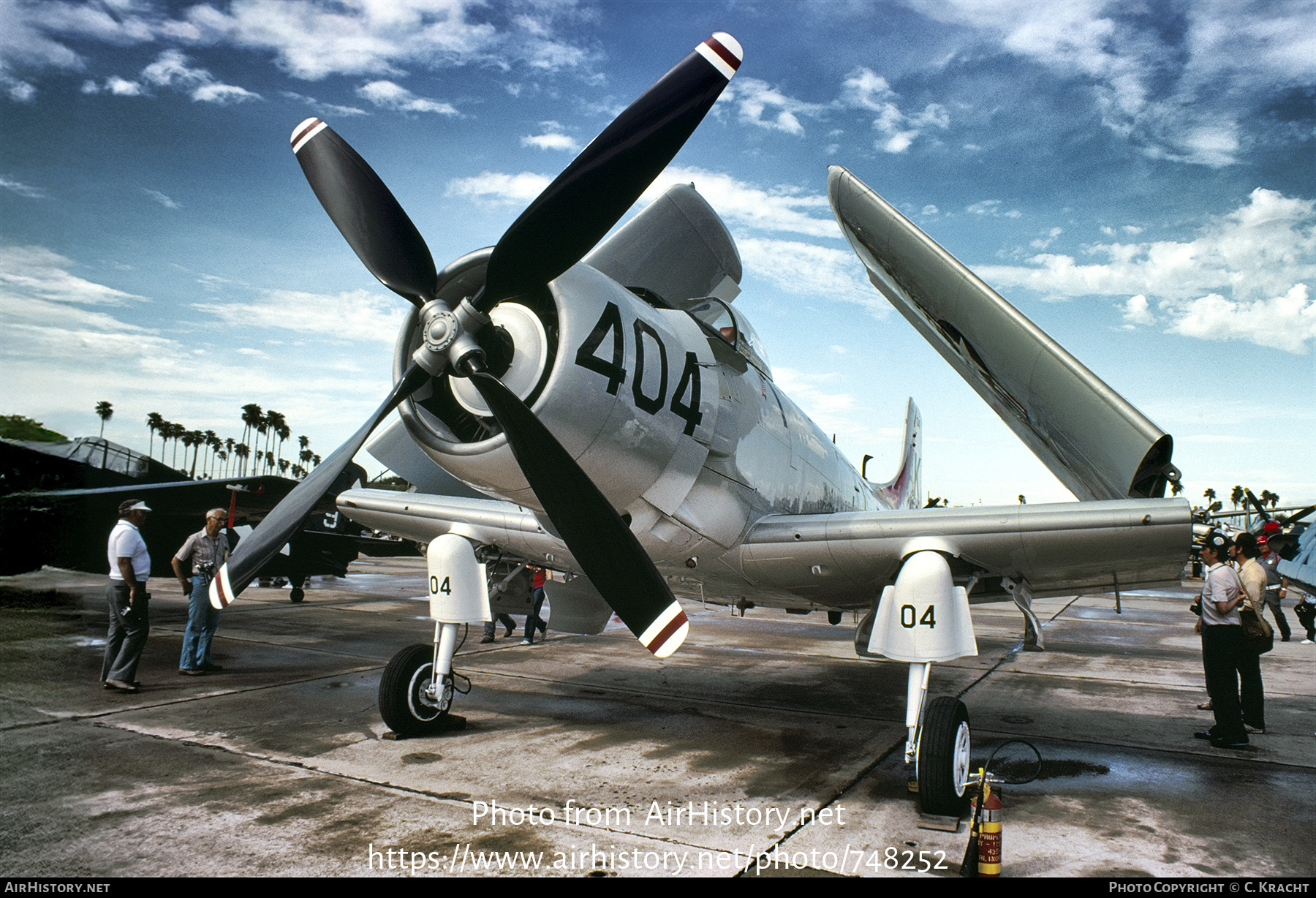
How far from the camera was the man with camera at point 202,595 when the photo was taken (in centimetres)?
721

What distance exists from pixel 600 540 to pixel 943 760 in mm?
2194

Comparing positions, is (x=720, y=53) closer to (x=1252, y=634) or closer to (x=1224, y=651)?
(x=1224, y=651)

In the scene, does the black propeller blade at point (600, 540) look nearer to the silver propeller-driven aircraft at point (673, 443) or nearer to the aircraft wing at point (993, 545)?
the silver propeller-driven aircraft at point (673, 443)

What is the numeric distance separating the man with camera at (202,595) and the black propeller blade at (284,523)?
367 centimetres

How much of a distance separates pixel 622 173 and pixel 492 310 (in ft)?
3.23

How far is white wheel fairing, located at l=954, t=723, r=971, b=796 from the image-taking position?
397cm

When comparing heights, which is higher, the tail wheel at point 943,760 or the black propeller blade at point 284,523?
the black propeller blade at point 284,523

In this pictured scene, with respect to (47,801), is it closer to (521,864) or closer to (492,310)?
(521,864)

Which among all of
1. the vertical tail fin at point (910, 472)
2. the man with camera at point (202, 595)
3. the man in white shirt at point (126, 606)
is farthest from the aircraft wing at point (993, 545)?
the vertical tail fin at point (910, 472)

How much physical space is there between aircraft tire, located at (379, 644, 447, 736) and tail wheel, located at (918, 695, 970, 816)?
3379mm

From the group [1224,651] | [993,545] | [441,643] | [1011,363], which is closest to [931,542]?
[993,545]

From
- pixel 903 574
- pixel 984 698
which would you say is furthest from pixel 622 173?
pixel 984 698

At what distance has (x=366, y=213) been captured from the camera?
410cm

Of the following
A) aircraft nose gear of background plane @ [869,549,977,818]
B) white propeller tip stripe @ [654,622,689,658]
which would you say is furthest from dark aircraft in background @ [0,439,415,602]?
aircraft nose gear of background plane @ [869,549,977,818]
